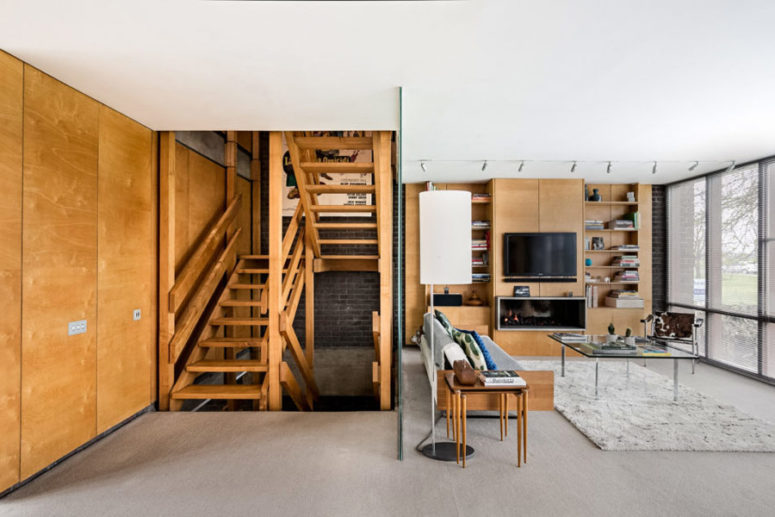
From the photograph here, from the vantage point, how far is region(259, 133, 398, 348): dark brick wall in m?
7.03

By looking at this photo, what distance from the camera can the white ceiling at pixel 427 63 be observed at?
2.28 metres

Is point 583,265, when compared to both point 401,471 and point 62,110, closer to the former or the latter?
point 401,471

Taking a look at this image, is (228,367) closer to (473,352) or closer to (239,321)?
(239,321)

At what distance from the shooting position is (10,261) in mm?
2643

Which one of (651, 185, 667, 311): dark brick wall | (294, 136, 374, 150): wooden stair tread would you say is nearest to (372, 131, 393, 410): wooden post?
(294, 136, 374, 150): wooden stair tread

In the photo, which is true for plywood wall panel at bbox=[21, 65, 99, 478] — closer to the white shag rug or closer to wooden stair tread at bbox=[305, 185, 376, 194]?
wooden stair tread at bbox=[305, 185, 376, 194]

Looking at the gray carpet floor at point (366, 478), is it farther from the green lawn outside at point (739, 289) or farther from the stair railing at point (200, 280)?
the green lawn outside at point (739, 289)

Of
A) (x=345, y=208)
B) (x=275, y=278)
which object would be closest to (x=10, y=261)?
(x=275, y=278)

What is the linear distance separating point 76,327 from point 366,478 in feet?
7.75

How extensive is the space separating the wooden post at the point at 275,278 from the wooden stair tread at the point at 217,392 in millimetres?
181

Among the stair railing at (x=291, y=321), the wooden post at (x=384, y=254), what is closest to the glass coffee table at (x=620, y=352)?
the wooden post at (x=384, y=254)

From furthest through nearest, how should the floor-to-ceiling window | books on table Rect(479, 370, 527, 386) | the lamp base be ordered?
the floor-to-ceiling window → the lamp base → books on table Rect(479, 370, 527, 386)

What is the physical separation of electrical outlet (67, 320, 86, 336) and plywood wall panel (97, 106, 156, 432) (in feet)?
0.57

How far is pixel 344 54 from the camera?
2.70 m
